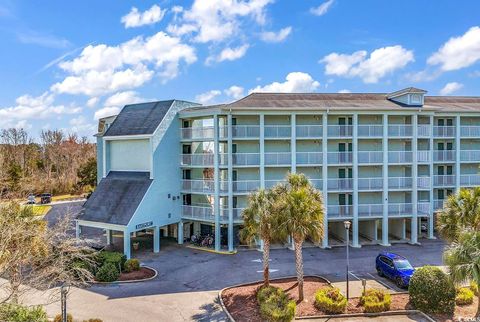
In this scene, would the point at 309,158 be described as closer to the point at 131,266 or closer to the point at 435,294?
the point at 435,294

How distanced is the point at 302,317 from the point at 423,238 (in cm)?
2139

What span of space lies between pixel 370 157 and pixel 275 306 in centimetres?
1935

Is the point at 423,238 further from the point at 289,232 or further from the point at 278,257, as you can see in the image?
the point at 289,232

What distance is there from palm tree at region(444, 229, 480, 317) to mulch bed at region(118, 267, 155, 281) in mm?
17622

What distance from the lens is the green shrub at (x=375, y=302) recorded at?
17000 millimetres

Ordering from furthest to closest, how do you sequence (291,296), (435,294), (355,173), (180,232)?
(180,232)
(355,173)
(291,296)
(435,294)

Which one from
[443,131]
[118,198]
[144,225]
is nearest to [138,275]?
[144,225]

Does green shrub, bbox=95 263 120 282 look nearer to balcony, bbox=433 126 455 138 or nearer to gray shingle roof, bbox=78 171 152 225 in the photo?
gray shingle roof, bbox=78 171 152 225

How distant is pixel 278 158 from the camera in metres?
30.2

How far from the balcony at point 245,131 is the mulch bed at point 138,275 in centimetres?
1279

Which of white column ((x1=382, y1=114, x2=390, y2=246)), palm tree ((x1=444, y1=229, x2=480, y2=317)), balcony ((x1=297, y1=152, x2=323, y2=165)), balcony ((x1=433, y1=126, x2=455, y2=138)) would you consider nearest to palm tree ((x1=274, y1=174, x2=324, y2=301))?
palm tree ((x1=444, y1=229, x2=480, y2=317))

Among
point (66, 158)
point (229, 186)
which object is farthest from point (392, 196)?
point (66, 158)

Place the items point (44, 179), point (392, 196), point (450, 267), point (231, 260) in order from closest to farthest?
point (450, 267) → point (231, 260) → point (392, 196) → point (44, 179)

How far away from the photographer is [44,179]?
6159cm
